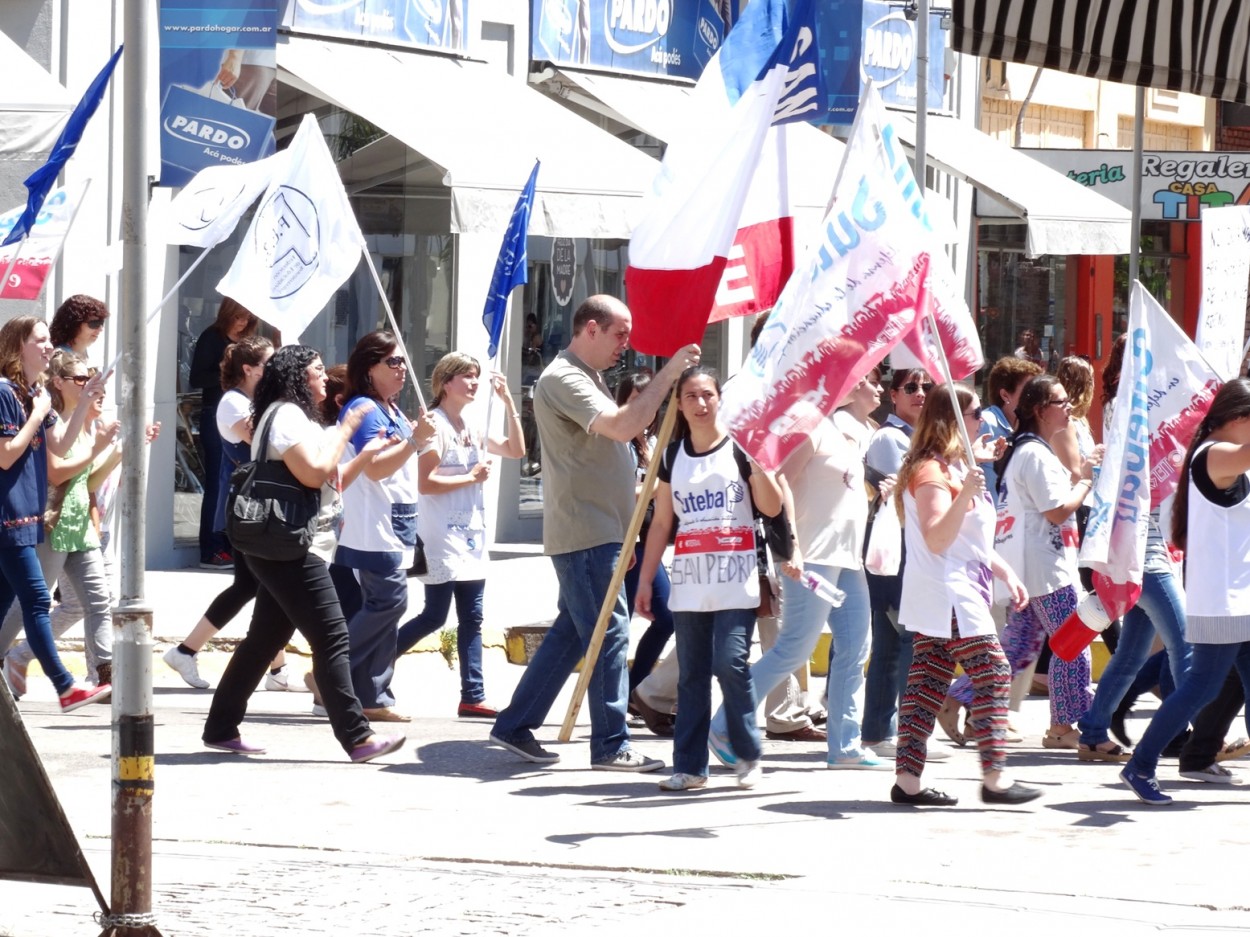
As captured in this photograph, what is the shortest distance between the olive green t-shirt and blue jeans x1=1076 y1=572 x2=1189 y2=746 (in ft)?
6.97

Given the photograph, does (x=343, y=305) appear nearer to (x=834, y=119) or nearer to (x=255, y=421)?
(x=834, y=119)

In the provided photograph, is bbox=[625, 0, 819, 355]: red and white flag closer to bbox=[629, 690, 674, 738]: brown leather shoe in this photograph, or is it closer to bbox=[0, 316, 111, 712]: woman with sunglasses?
bbox=[629, 690, 674, 738]: brown leather shoe

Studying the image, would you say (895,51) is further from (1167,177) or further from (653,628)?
(653,628)

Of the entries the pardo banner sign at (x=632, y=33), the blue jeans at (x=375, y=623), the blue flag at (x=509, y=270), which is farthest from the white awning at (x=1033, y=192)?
the blue jeans at (x=375, y=623)

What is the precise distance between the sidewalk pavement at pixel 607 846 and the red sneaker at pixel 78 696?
125mm

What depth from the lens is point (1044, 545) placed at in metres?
9.04

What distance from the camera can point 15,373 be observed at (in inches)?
368

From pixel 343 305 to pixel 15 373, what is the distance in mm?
6182

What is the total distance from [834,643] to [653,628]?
1.23 m

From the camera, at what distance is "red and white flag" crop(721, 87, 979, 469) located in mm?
7215

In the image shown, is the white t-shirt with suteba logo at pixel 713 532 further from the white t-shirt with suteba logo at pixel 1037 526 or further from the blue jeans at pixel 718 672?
the white t-shirt with suteba logo at pixel 1037 526

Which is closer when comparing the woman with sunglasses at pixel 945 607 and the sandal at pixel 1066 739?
the woman with sunglasses at pixel 945 607

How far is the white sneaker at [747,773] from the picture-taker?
7.76 metres

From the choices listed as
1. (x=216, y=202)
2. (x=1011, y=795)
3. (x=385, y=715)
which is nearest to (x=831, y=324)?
(x=1011, y=795)
